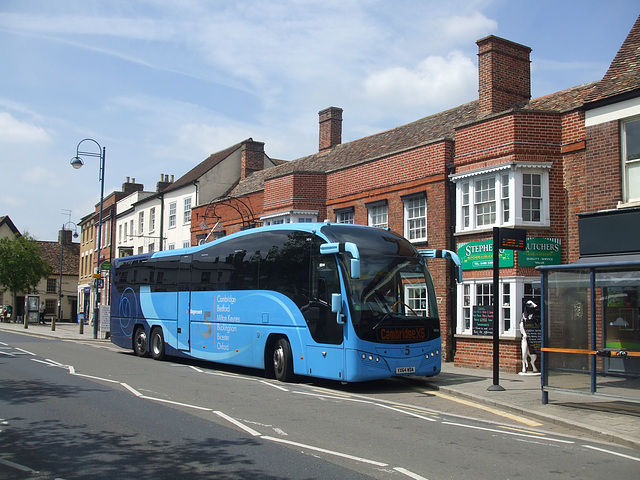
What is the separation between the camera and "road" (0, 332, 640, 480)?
6633 millimetres

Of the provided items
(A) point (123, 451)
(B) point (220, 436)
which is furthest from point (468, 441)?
(A) point (123, 451)

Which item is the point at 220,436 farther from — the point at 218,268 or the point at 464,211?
the point at 464,211

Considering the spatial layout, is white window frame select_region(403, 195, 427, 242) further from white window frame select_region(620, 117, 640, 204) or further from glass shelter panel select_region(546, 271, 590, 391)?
glass shelter panel select_region(546, 271, 590, 391)

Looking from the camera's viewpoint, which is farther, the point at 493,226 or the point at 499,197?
the point at 499,197

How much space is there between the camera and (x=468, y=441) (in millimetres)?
8164

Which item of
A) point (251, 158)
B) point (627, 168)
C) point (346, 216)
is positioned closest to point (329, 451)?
point (627, 168)

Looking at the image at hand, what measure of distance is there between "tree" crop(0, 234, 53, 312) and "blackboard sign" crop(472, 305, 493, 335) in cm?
4749

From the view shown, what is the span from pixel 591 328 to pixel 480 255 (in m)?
7.16

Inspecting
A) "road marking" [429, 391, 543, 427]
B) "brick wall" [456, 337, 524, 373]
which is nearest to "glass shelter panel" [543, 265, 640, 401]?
"road marking" [429, 391, 543, 427]

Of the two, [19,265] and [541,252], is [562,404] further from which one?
[19,265]

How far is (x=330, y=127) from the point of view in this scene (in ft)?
98.8

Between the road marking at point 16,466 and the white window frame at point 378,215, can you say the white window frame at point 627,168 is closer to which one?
the white window frame at point 378,215

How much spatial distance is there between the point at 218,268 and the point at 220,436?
9320 mm

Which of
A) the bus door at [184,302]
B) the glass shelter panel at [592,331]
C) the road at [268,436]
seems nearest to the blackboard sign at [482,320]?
the road at [268,436]
